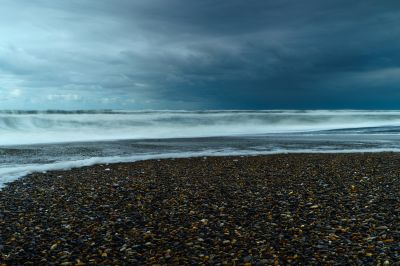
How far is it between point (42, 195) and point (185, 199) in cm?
390

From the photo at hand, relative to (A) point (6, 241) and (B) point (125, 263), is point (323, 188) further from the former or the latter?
(A) point (6, 241)

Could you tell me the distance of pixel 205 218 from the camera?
25.4ft

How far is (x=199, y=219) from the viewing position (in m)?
7.67

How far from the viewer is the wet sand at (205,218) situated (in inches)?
231

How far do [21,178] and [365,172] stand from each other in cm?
1170

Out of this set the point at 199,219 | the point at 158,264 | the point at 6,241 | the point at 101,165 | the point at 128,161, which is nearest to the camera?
the point at 158,264

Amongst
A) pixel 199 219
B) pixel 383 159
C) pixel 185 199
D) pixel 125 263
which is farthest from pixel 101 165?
pixel 383 159

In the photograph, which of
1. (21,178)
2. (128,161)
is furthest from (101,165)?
(21,178)

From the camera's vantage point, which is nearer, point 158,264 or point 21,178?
point 158,264

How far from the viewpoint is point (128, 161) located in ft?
57.8

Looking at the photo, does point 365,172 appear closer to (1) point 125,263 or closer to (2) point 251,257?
(2) point 251,257

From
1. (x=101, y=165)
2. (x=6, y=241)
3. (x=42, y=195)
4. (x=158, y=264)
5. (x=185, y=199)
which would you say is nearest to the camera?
(x=158, y=264)

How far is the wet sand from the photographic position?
5.87 metres

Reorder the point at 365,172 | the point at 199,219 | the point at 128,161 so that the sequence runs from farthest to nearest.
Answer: the point at 128,161, the point at 365,172, the point at 199,219
